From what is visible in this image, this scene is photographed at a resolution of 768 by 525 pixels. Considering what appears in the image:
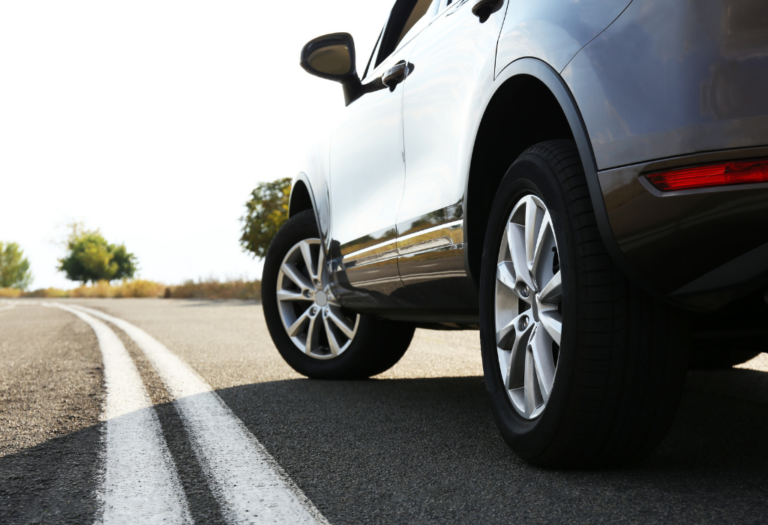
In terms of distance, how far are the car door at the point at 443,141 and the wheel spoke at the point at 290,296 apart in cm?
138

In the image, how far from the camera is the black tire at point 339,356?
3.93 m

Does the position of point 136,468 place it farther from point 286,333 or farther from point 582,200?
point 286,333

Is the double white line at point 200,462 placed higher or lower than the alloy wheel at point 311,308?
lower

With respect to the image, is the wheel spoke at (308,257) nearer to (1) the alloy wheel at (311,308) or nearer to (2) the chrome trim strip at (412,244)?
(1) the alloy wheel at (311,308)

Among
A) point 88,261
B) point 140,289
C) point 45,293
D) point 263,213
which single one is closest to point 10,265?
point 88,261

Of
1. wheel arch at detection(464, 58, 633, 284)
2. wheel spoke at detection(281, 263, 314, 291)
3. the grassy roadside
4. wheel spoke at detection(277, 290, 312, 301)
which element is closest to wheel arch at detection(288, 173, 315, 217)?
wheel spoke at detection(281, 263, 314, 291)

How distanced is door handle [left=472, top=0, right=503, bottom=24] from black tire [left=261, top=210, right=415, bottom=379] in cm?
203

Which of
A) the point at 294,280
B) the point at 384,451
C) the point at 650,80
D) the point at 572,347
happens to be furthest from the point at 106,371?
the point at 650,80

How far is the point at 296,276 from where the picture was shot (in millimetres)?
4195

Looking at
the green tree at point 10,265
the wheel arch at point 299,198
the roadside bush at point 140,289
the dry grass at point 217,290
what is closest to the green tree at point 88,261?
the green tree at point 10,265

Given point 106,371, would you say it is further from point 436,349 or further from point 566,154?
point 566,154

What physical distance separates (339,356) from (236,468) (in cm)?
195

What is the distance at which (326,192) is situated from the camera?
3877 millimetres

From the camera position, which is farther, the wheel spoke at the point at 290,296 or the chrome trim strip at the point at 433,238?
the wheel spoke at the point at 290,296
